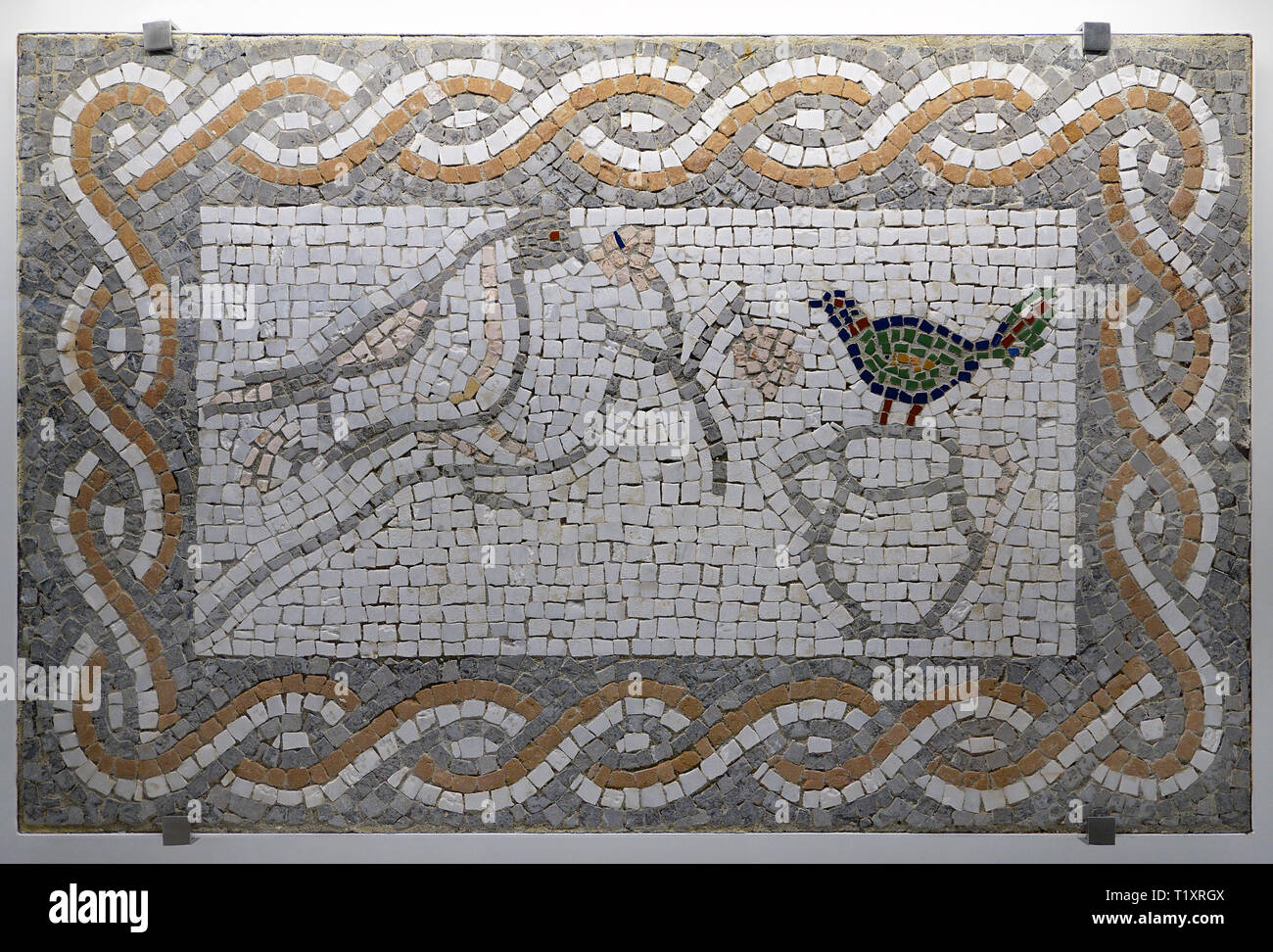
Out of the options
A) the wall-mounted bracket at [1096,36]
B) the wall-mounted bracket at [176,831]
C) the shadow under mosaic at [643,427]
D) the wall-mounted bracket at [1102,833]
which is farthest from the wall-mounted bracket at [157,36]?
the wall-mounted bracket at [1102,833]

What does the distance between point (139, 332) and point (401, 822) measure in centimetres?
99

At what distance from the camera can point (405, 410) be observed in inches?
59.8

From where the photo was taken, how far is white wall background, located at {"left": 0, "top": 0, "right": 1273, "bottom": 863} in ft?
4.99

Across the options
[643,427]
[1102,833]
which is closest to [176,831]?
[643,427]

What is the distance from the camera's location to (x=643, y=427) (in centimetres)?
Answer: 152

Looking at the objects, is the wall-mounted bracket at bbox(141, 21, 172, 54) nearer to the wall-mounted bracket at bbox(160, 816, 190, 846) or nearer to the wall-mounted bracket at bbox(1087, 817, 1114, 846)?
the wall-mounted bracket at bbox(160, 816, 190, 846)

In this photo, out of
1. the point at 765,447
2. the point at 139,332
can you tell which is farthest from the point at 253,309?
the point at 765,447

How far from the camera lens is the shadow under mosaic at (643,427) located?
4.97 ft

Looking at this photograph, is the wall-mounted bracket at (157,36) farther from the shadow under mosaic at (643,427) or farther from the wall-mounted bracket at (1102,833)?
the wall-mounted bracket at (1102,833)

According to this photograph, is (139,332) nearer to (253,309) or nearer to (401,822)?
(253,309)

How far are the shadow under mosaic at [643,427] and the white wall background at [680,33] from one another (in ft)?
0.11

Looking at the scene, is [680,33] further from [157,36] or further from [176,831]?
[176,831]

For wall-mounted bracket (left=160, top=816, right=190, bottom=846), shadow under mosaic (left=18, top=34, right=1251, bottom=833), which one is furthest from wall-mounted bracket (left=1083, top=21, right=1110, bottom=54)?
wall-mounted bracket (left=160, top=816, right=190, bottom=846)

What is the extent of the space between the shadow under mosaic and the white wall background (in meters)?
0.03
